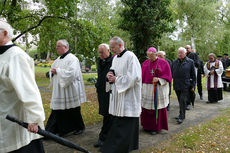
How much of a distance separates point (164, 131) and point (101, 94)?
2.06 metres

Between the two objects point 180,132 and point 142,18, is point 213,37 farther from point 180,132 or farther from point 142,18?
point 180,132

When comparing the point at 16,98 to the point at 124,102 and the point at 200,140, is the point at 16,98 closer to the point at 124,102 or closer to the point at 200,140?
the point at 124,102

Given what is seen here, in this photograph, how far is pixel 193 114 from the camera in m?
7.06

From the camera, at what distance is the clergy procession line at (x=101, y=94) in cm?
233

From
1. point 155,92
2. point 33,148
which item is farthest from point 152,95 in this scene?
point 33,148

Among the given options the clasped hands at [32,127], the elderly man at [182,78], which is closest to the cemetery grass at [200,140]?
the elderly man at [182,78]

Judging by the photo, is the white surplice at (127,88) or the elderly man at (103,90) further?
→ the elderly man at (103,90)

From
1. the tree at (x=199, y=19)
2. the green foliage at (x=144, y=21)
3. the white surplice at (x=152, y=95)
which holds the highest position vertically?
the tree at (x=199, y=19)

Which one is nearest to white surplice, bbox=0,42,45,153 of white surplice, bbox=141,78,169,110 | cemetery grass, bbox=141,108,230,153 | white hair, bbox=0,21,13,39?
white hair, bbox=0,21,13,39

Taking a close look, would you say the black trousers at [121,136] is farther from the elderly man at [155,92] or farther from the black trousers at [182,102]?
the black trousers at [182,102]

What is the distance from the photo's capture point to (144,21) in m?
8.03

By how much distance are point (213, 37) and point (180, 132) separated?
94.2ft

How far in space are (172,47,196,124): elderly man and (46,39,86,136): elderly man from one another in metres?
2.94

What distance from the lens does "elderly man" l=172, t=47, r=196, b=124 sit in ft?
20.0
